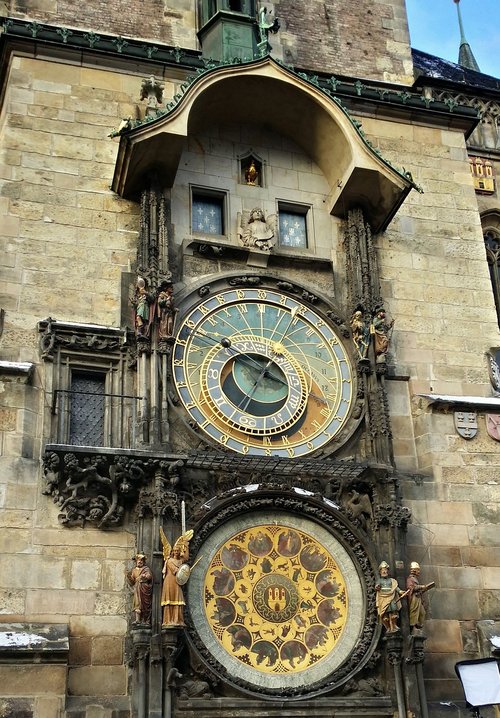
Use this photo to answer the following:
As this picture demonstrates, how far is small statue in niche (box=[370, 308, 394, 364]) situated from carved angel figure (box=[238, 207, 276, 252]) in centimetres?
151

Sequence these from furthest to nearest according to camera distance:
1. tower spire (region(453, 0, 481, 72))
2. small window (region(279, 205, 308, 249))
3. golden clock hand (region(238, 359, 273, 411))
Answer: tower spire (region(453, 0, 481, 72)) < small window (region(279, 205, 308, 249)) < golden clock hand (region(238, 359, 273, 411))

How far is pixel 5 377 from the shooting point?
36.5 ft

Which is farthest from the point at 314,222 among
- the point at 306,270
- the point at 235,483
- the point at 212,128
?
the point at 235,483

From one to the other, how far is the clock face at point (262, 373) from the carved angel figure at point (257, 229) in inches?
23.4

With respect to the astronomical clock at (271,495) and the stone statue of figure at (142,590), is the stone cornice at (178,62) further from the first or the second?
the stone statue of figure at (142,590)

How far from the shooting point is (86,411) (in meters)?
11.5

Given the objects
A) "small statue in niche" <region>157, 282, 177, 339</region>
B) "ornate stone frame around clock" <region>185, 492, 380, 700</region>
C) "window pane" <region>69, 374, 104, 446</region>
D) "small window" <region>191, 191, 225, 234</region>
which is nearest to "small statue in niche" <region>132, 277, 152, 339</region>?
"small statue in niche" <region>157, 282, 177, 339</region>

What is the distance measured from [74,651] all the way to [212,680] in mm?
1325

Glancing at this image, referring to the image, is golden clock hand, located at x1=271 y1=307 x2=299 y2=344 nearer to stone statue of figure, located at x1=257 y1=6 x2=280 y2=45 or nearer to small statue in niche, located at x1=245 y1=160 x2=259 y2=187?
small statue in niche, located at x1=245 y1=160 x2=259 y2=187

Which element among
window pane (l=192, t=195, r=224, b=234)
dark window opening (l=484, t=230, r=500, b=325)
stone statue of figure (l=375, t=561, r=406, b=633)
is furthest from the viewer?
dark window opening (l=484, t=230, r=500, b=325)

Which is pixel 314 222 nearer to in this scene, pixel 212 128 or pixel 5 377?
pixel 212 128

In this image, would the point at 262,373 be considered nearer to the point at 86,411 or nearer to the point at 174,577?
the point at 86,411

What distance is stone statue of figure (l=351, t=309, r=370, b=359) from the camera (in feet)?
40.8

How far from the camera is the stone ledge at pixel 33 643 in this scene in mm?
9773
